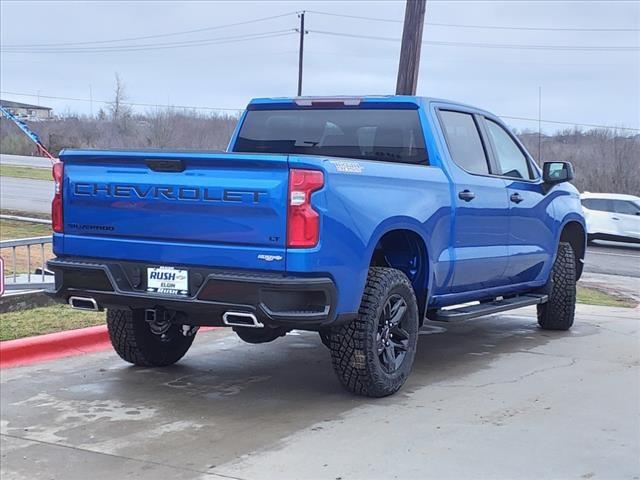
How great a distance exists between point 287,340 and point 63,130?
57721 millimetres

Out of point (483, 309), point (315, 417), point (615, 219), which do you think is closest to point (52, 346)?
point (315, 417)

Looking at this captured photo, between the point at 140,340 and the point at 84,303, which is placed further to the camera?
the point at 140,340

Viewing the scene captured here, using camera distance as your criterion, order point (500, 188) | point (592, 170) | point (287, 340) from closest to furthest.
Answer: point (500, 188)
point (287, 340)
point (592, 170)

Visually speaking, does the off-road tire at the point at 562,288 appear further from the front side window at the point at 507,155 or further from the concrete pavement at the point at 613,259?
the concrete pavement at the point at 613,259

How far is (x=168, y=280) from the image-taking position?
5.44 metres

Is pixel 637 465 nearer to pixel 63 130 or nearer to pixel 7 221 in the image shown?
pixel 7 221

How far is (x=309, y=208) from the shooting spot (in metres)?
5.10

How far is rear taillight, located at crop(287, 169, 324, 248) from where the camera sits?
5082mm

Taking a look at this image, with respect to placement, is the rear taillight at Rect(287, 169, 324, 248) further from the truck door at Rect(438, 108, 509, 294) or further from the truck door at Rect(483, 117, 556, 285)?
the truck door at Rect(483, 117, 556, 285)

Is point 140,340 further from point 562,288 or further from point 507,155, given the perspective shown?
point 562,288

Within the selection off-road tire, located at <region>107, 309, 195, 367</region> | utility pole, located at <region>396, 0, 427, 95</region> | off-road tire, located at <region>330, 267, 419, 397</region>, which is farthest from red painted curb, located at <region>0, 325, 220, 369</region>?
utility pole, located at <region>396, 0, 427, 95</region>

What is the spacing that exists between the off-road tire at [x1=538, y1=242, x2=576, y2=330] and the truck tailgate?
4.43 m

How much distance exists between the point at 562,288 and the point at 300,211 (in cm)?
452

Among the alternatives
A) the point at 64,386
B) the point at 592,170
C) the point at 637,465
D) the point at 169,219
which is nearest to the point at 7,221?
the point at 64,386
